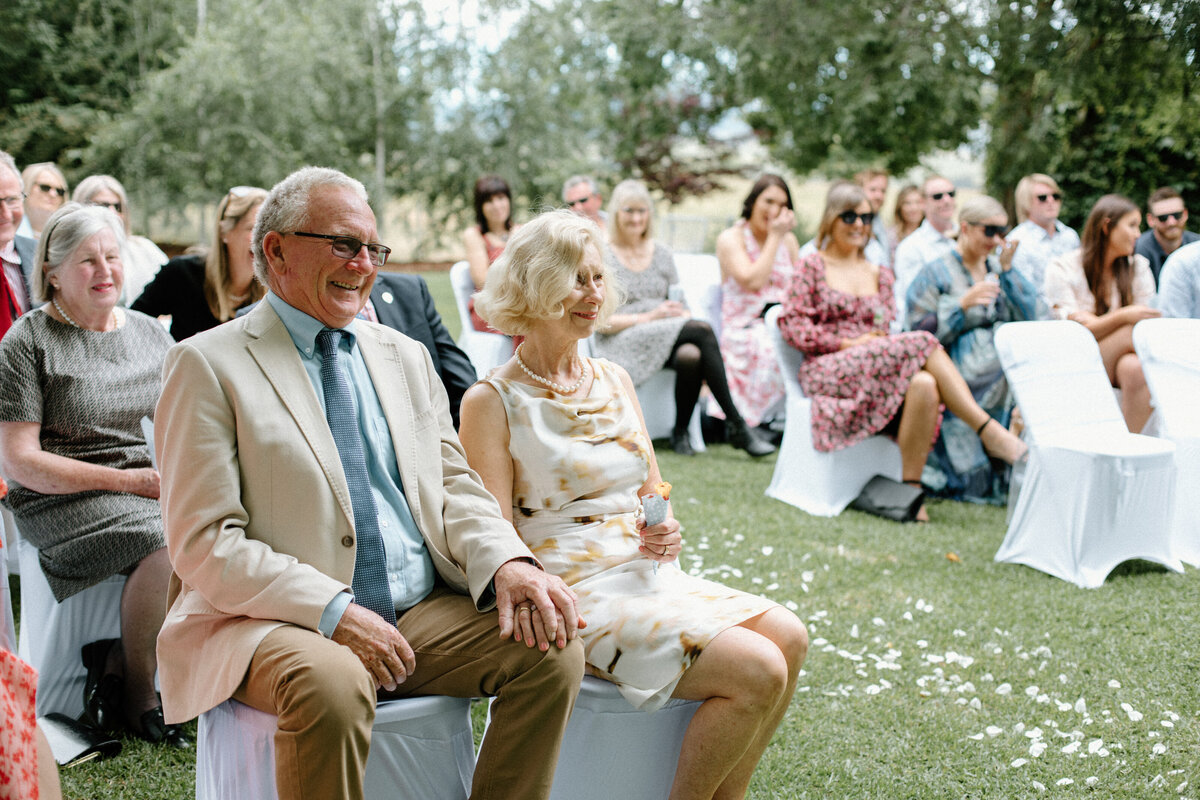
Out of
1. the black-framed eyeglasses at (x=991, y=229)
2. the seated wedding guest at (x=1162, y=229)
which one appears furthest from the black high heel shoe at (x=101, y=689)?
the seated wedding guest at (x=1162, y=229)

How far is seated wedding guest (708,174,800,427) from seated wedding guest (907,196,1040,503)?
49.2 inches

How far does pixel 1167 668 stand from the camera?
3205mm

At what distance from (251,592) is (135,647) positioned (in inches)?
46.7

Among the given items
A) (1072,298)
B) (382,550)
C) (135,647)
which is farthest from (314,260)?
(1072,298)

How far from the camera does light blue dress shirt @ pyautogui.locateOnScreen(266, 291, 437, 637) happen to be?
6.65ft

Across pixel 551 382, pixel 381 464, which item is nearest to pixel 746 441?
pixel 551 382

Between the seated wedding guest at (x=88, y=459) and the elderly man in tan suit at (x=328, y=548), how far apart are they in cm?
85

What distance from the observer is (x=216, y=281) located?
3453 millimetres

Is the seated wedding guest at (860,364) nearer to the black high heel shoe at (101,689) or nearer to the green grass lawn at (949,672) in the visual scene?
the green grass lawn at (949,672)

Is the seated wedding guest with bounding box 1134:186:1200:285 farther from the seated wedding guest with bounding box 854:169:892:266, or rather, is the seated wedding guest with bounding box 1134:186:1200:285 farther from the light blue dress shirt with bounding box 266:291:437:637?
the light blue dress shirt with bounding box 266:291:437:637

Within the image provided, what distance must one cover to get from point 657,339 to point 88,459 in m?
3.88

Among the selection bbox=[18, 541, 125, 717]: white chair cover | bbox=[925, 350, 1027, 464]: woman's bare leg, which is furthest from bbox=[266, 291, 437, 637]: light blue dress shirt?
bbox=[925, 350, 1027, 464]: woman's bare leg

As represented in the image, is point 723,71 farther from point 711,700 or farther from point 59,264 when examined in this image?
point 711,700

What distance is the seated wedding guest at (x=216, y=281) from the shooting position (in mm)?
3395
